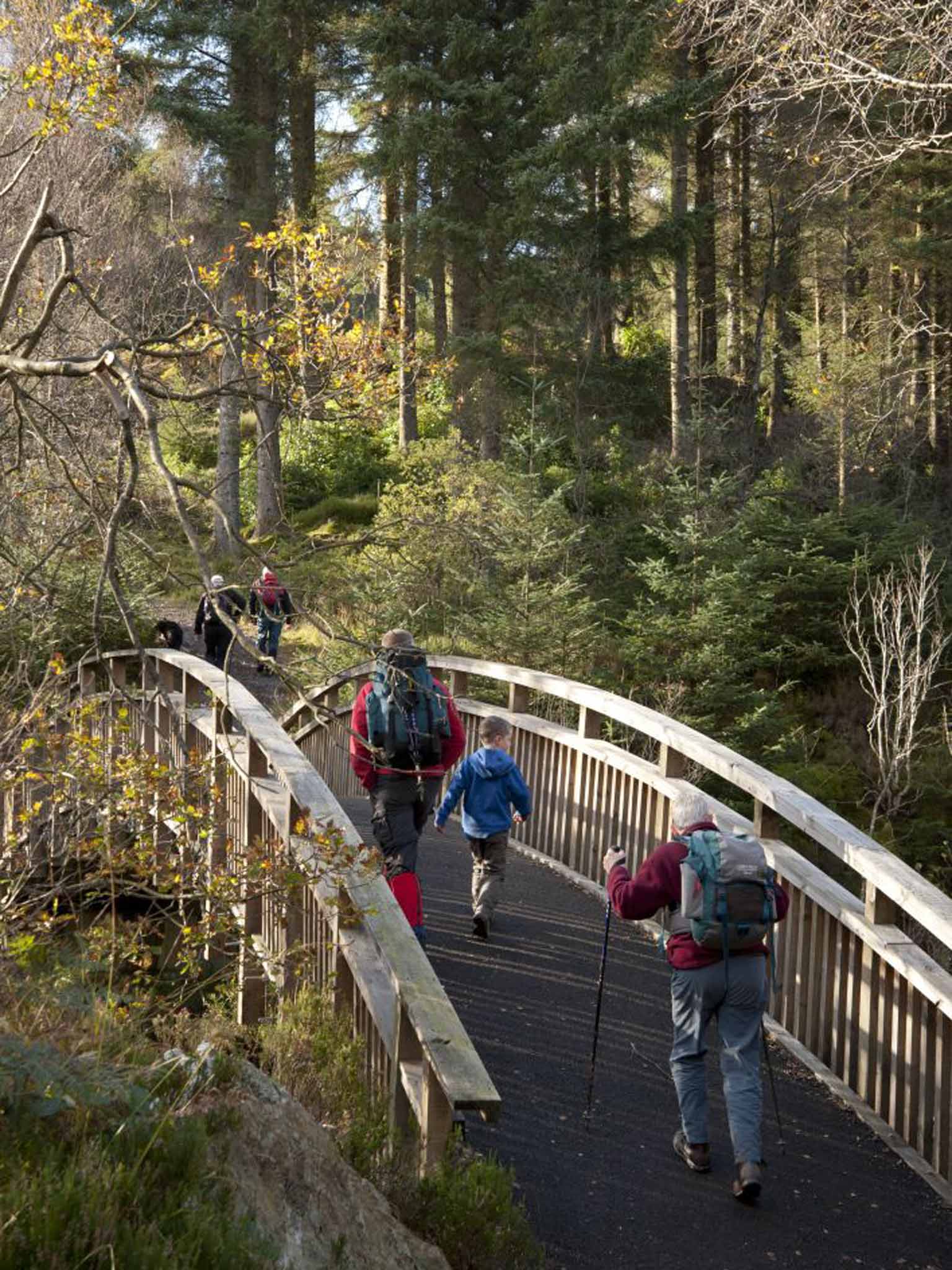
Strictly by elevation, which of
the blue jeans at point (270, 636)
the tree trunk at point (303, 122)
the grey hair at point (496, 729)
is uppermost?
the tree trunk at point (303, 122)

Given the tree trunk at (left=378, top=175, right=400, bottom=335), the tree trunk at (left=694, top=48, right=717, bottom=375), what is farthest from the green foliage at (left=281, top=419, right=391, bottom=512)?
the tree trunk at (left=694, top=48, right=717, bottom=375)

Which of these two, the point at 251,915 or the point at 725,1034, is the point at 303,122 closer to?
the point at 251,915

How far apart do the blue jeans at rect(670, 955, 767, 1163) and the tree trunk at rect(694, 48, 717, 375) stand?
16.8m

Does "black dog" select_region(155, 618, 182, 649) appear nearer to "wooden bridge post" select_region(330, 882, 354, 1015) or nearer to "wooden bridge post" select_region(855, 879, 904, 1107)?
"wooden bridge post" select_region(330, 882, 354, 1015)

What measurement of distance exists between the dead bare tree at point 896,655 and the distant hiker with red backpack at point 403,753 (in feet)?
25.5

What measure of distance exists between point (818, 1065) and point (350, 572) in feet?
38.0

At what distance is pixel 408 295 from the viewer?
2761 centimetres

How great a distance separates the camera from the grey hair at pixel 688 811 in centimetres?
516

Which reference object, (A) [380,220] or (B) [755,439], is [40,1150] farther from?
(A) [380,220]

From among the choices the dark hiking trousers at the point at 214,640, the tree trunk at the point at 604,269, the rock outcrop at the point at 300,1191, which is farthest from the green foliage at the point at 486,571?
the rock outcrop at the point at 300,1191

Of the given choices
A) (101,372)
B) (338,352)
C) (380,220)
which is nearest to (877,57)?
(338,352)

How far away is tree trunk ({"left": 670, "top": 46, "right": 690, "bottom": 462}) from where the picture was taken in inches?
842

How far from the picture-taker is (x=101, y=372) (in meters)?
5.20

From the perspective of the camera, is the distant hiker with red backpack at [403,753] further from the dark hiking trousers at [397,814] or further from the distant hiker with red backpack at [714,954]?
the distant hiker with red backpack at [714,954]
